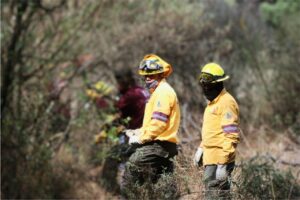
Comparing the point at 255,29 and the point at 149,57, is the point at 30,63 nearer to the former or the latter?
the point at 255,29

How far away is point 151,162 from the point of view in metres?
6.85

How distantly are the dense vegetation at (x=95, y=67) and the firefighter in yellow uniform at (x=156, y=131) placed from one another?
391 cm

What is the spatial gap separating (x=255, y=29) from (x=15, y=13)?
19.8ft

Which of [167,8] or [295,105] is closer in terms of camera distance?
[295,105]

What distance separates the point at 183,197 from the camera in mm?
6387

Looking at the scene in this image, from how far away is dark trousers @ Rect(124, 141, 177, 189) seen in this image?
22.3 feet

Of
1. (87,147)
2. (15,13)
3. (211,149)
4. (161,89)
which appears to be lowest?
(87,147)

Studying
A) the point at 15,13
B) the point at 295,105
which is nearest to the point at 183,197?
the point at 295,105

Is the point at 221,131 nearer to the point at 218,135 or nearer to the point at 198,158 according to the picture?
the point at 218,135

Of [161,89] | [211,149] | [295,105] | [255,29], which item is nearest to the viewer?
[211,149]

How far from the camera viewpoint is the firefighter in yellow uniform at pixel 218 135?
6137mm

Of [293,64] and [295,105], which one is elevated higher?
[293,64]

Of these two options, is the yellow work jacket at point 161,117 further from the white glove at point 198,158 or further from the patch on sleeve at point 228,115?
the patch on sleeve at point 228,115

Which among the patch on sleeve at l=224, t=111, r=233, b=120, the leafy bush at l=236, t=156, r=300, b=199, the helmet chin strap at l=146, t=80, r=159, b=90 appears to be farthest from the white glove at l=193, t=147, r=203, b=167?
the helmet chin strap at l=146, t=80, r=159, b=90
